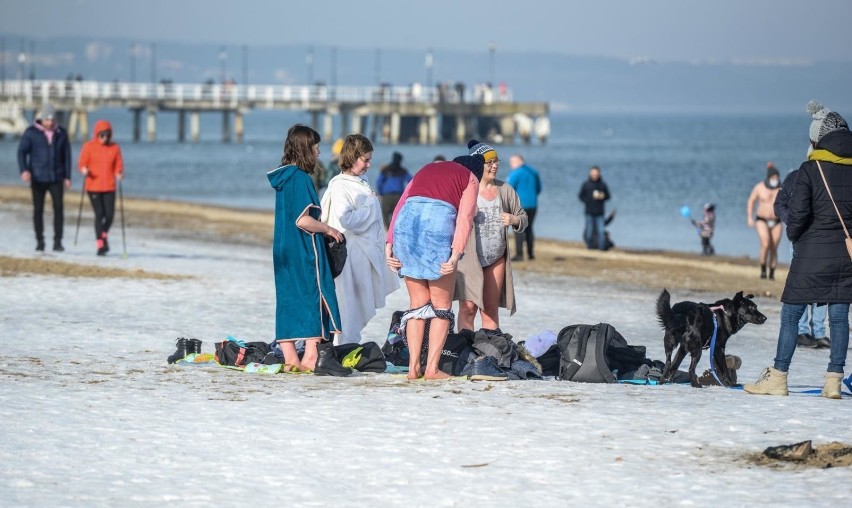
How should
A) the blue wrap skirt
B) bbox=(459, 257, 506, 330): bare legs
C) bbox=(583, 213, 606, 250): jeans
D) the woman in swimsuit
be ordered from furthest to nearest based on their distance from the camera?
bbox=(583, 213, 606, 250): jeans → the woman in swimsuit → bbox=(459, 257, 506, 330): bare legs → the blue wrap skirt

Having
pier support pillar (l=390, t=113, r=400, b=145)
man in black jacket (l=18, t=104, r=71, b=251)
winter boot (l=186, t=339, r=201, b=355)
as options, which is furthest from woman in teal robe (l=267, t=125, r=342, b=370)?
pier support pillar (l=390, t=113, r=400, b=145)

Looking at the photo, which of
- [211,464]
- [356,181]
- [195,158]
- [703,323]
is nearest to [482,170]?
[356,181]

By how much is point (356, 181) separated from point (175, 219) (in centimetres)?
2083

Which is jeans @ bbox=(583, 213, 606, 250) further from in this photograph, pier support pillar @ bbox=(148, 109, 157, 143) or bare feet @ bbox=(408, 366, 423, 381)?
pier support pillar @ bbox=(148, 109, 157, 143)

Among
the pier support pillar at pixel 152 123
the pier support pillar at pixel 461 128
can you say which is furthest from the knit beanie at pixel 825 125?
the pier support pillar at pixel 461 128

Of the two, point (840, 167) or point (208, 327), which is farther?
point (208, 327)

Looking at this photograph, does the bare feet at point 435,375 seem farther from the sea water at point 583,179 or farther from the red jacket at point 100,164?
the sea water at point 583,179

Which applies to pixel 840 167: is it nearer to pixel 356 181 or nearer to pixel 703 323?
pixel 703 323

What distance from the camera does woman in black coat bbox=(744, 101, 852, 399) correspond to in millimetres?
8312

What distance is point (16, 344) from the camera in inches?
415

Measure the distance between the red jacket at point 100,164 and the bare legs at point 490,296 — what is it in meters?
8.18

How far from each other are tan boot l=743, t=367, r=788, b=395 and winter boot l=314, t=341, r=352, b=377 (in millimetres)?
2497

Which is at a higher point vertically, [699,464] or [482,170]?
[482,170]

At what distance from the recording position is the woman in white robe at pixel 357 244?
9414 mm
